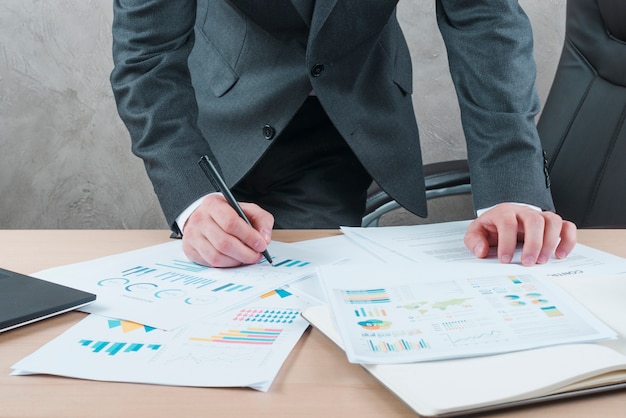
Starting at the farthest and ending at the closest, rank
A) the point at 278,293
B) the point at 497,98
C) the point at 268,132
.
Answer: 1. the point at 268,132
2. the point at 497,98
3. the point at 278,293

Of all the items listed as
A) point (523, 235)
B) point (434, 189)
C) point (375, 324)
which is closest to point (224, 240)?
point (375, 324)

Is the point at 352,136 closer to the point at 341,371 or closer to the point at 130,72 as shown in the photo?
the point at 130,72

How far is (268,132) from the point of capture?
1260 mm

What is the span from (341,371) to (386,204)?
2.70 feet

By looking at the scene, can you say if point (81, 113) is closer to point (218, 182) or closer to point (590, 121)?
point (218, 182)

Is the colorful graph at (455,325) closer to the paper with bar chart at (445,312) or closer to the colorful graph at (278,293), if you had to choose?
the paper with bar chart at (445,312)

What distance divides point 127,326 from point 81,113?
1.50 m

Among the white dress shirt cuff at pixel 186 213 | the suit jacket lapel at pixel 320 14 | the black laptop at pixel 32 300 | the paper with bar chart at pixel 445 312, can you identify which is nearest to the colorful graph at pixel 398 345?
the paper with bar chart at pixel 445 312

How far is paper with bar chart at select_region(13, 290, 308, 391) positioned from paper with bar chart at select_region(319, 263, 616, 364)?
6cm

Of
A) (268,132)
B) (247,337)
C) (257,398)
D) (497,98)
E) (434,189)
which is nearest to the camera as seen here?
(257,398)

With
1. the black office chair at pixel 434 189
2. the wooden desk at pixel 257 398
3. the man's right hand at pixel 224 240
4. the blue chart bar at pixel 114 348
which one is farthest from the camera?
the black office chair at pixel 434 189

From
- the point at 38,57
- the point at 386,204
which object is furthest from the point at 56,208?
the point at 386,204

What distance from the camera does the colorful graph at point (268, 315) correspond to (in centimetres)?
67

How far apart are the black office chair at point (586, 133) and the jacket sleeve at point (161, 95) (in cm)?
46
